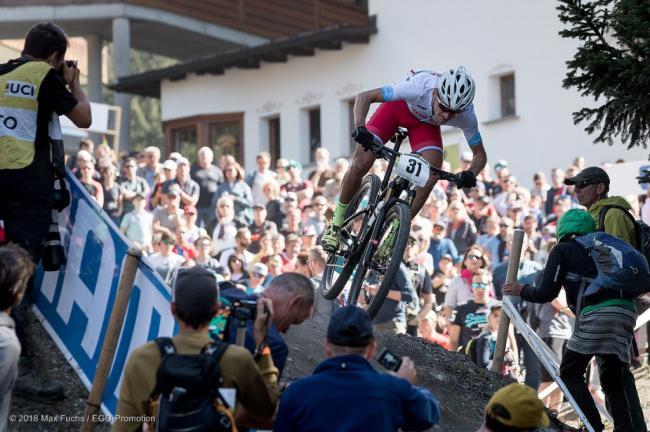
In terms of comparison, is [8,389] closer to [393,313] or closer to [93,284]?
[93,284]

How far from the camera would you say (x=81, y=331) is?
7.72m

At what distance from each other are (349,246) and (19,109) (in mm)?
3089

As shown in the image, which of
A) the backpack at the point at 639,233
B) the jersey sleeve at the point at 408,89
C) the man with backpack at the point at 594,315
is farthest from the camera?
the jersey sleeve at the point at 408,89

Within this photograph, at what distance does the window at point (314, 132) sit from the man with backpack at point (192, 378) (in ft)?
81.5

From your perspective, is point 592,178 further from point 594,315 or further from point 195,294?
point 195,294

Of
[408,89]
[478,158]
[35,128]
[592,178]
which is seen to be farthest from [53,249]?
[592,178]

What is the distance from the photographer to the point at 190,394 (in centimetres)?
507

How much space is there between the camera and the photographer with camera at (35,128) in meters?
7.48

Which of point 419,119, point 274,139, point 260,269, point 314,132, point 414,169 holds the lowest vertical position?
point 260,269

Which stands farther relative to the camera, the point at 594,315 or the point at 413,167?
the point at 413,167

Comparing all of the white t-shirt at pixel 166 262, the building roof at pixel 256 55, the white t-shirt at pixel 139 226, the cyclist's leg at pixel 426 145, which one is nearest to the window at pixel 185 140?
the building roof at pixel 256 55

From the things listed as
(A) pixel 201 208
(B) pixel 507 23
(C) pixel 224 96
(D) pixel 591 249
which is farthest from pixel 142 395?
(C) pixel 224 96

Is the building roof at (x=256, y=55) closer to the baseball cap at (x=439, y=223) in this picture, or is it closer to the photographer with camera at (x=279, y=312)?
the baseball cap at (x=439, y=223)

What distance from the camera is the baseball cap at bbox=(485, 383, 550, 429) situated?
527 centimetres
